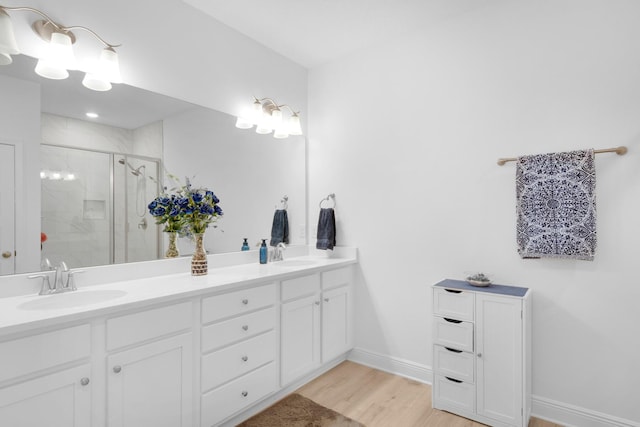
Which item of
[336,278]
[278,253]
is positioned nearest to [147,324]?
[278,253]

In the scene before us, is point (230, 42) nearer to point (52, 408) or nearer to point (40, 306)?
point (40, 306)

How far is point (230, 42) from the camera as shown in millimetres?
2607

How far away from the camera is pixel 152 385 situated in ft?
5.18

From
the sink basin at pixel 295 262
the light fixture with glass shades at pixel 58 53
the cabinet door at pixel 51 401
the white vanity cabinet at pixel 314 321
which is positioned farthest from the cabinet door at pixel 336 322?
the light fixture with glass shades at pixel 58 53

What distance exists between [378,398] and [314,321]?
67cm

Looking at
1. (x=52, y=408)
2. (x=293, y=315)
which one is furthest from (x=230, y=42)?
(x=52, y=408)

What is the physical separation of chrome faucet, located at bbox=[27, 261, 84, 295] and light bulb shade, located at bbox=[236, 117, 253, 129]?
4.90 ft

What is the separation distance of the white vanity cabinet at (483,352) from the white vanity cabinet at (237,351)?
3.54 feet

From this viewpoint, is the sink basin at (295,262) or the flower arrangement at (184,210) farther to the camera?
the sink basin at (295,262)

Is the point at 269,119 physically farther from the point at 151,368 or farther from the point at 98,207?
the point at 151,368

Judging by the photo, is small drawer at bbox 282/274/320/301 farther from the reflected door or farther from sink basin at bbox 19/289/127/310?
the reflected door

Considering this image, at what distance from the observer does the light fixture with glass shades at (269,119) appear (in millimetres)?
2758

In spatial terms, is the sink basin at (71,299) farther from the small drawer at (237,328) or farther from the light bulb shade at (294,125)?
the light bulb shade at (294,125)

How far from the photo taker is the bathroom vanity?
127 centimetres
